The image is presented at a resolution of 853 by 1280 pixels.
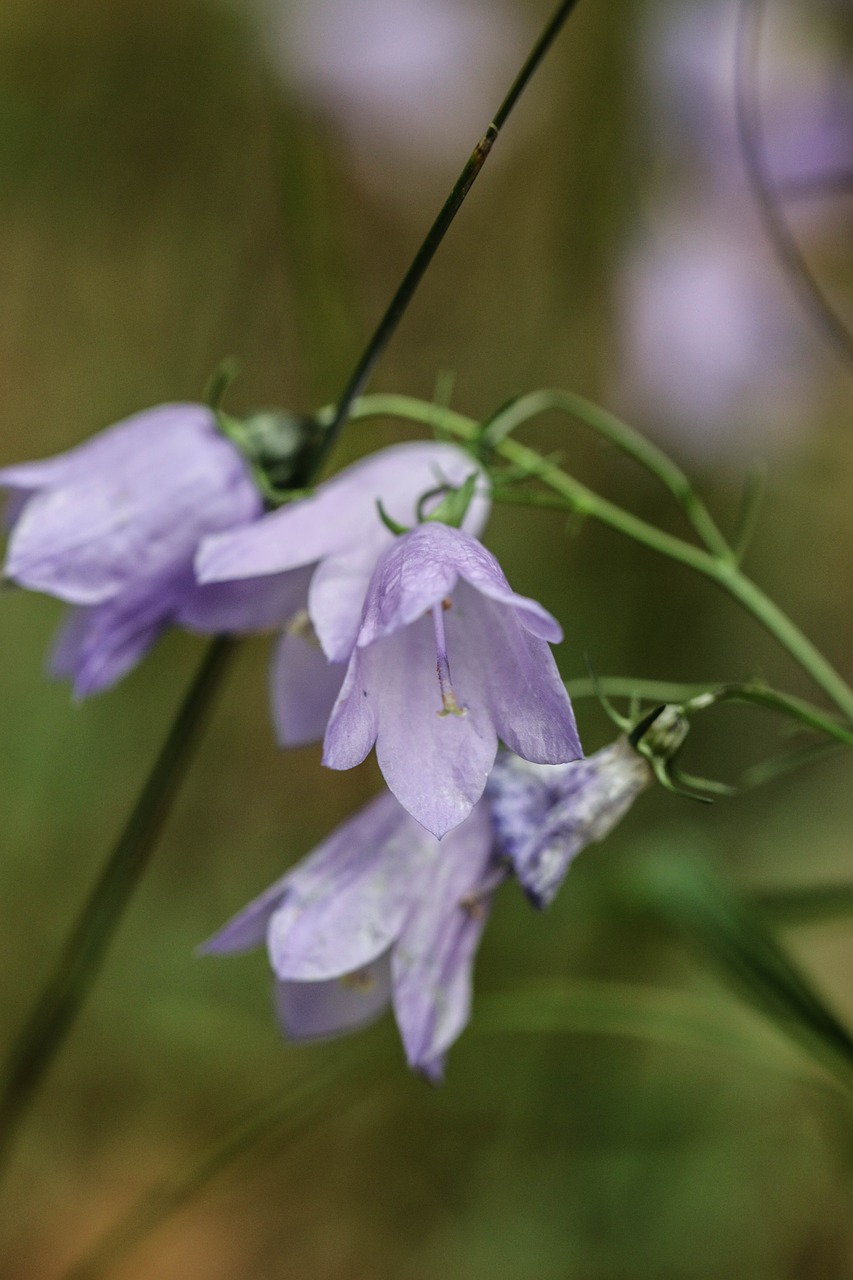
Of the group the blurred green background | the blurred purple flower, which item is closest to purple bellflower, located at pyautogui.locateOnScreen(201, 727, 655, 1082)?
the blurred green background

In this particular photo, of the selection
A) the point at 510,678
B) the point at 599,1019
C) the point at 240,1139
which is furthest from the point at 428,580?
the point at 599,1019

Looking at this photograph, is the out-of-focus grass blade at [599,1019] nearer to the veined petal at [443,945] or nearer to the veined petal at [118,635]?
the veined petal at [443,945]

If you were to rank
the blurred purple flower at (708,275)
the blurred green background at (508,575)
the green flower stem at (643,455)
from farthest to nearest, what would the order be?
the blurred purple flower at (708,275) → the blurred green background at (508,575) → the green flower stem at (643,455)

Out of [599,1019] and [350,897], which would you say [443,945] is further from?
[599,1019]

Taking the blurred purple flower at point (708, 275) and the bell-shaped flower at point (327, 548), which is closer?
the bell-shaped flower at point (327, 548)

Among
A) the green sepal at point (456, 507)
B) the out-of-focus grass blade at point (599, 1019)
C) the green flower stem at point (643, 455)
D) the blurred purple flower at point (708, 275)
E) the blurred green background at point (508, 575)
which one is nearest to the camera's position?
the green sepal at point (456, 507)

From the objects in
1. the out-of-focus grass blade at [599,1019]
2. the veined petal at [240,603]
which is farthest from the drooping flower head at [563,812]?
the out-of-focus grass blade at [599,1019]

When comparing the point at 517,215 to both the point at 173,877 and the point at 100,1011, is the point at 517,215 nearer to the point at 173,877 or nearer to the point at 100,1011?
the point at 173,877
